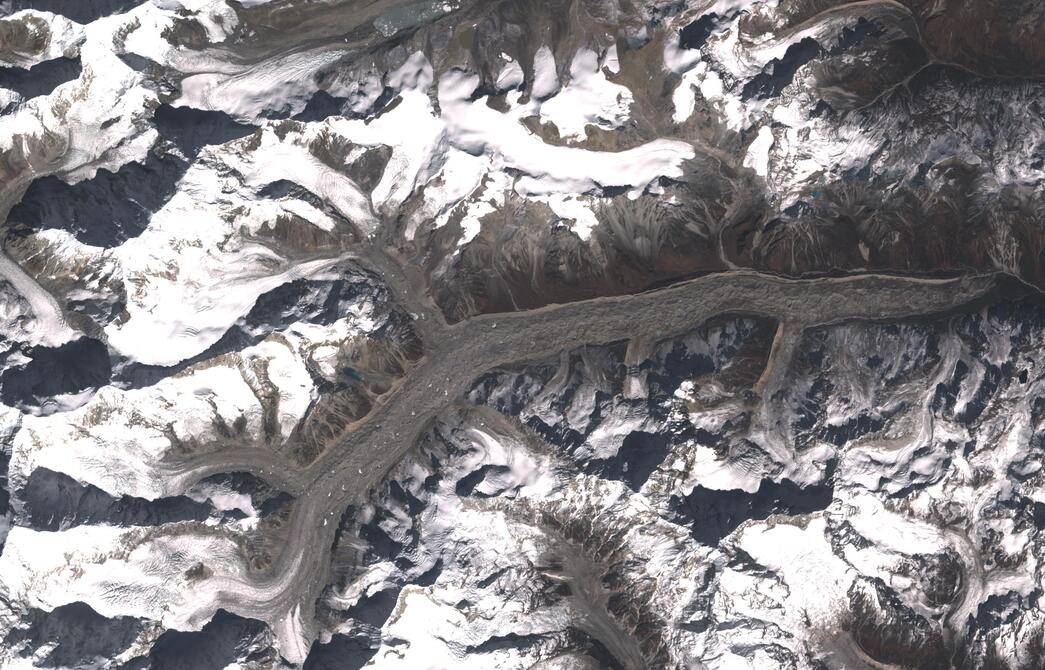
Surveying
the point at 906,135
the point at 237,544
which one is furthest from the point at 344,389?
the point at 906,135

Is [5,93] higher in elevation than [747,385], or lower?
higher

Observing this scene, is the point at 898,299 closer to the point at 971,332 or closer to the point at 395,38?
the point at 971,332

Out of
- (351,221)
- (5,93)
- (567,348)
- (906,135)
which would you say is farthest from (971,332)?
(5,93)

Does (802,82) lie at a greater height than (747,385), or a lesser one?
greater

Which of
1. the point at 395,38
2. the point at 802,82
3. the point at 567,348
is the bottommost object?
the point at 567,348

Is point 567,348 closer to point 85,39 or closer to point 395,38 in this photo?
point 395,38

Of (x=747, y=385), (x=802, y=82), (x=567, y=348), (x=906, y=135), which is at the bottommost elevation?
(x=747, y=385)
